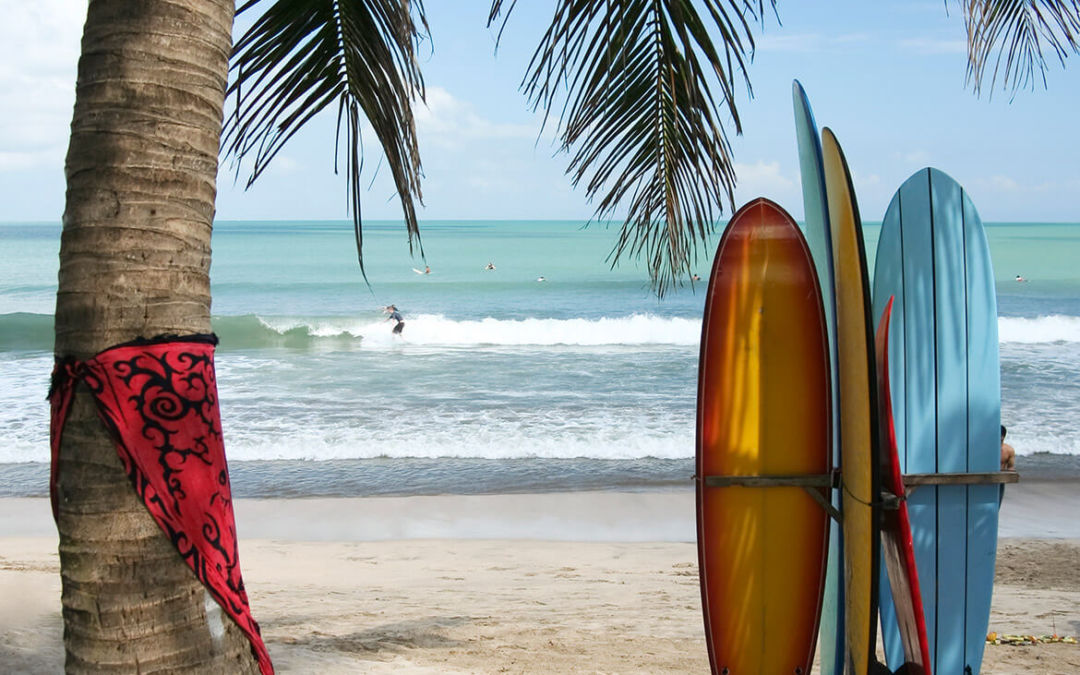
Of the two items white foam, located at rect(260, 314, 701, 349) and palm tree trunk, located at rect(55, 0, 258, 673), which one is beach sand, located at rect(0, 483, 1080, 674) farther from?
white foam, located at rect(260, 314, 701, 349)

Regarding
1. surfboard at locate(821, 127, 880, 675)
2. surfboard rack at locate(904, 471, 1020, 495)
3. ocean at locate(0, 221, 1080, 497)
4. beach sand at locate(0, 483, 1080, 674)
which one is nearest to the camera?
surfboard at locate(821, 127, 880, 675)

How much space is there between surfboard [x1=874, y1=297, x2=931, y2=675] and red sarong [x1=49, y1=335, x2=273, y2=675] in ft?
5.31

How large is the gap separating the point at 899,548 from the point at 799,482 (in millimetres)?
382

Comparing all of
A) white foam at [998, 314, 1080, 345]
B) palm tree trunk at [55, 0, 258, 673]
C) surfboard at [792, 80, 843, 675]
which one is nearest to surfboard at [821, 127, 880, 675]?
surfboard at [792, 80, 843, 675]

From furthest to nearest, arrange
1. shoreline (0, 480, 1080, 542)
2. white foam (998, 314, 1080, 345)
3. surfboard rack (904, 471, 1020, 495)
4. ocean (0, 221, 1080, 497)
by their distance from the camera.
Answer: white foam (998, 314, 1080, 345)
ocean (0, 221, 1080, 497)
shoreline (0, 480, 1080, 542)
surfboard rack (904, 471, 1020, 495)

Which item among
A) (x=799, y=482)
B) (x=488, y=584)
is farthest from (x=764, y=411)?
(x=488, y=584)

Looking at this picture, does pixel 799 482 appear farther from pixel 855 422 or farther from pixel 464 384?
Answer: pixel 464 384

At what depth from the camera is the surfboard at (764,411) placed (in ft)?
9.34

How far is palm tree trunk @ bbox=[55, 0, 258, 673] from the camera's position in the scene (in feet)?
5.49

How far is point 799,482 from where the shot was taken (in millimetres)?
2785

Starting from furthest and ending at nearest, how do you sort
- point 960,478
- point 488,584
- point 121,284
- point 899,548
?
point 488,584 → point 960,478 → point 899,548 → point 121,284

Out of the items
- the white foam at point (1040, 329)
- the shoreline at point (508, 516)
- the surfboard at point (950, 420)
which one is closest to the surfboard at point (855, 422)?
the surfboard at point (950, 420)

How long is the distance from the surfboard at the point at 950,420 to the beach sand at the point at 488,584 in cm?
82

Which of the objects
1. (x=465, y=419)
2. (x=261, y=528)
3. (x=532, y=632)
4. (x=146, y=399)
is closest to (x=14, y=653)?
(x=532, y=632)
